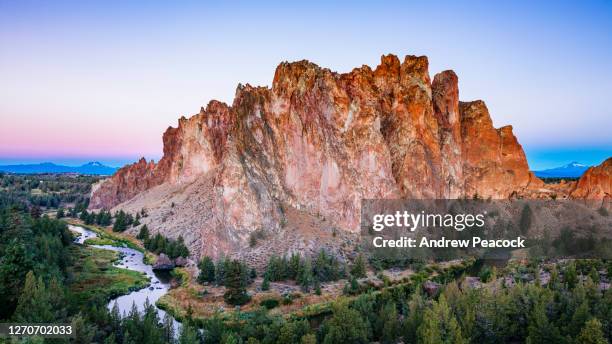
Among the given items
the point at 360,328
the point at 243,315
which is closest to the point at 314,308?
the point at 243,315

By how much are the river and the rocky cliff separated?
349 inches

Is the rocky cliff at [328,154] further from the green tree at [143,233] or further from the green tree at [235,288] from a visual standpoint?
the green tree at [235,288]

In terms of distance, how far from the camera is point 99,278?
232 ft

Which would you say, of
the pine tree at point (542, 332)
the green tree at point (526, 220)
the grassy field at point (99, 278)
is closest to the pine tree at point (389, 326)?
the pine tree at point (542, 332)

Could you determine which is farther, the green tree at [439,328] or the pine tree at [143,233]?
the pine tree at [143,233]

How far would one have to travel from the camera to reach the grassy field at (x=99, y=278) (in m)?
62.8

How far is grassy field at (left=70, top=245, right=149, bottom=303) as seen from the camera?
62.8 metres

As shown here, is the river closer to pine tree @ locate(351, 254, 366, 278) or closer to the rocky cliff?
the rocky cliff

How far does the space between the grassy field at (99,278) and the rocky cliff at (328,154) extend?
506 inches

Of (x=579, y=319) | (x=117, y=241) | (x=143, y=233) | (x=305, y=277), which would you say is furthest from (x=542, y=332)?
(x=117, y=241)

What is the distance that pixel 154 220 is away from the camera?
110 metres

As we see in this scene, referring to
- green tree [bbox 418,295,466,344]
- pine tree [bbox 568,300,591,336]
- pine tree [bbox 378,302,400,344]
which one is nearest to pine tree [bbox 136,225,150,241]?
pine tree [bbox 378,302,400,344]

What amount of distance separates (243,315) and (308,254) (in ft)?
74.6

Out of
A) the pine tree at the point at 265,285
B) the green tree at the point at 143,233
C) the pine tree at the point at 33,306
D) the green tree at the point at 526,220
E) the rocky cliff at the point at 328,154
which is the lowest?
the pine tree at the point at 265,285
